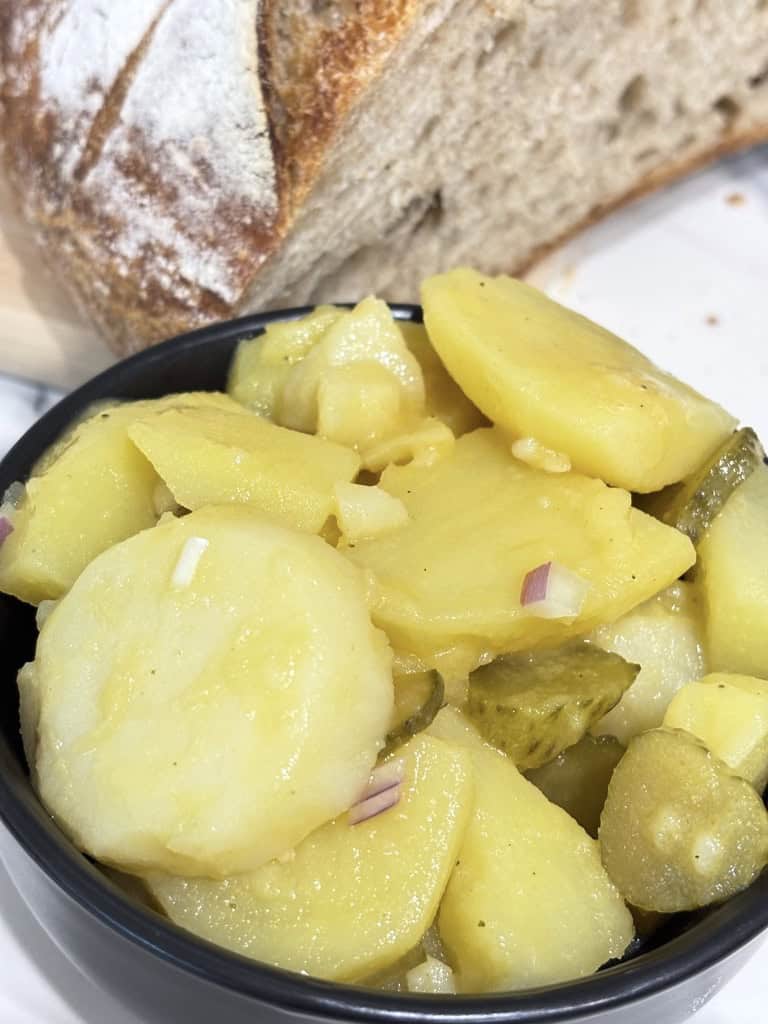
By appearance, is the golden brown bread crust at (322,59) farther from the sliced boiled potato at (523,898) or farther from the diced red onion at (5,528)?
the sliced boiled potato at (523,898)

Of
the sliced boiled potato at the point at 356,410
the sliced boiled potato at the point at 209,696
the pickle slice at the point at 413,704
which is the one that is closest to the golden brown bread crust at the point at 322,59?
the sliced boiled potato at the point at 356,410

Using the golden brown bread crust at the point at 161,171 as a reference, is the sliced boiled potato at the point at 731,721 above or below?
below

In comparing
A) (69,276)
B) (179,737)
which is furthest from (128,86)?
(179,737)

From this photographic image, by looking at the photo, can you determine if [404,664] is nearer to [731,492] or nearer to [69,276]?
[731,492]

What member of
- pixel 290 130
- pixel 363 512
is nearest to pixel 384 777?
pixel 363 512

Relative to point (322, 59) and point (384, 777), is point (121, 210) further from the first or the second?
point (384, 777)
